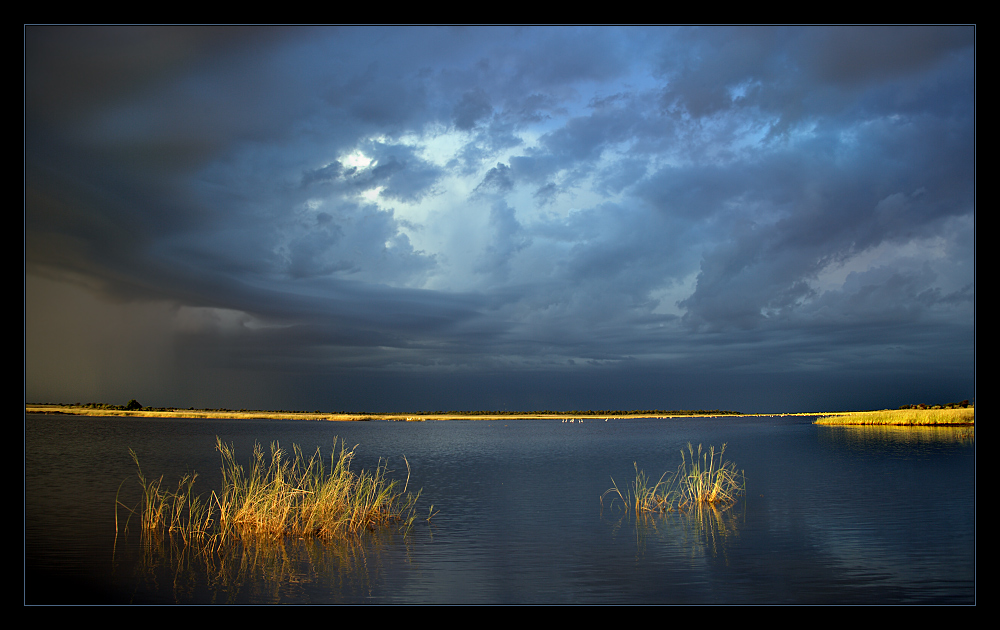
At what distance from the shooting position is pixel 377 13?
8555 millimetres

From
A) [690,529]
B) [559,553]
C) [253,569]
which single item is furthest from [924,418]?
[253,569]

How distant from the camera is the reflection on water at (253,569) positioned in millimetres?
10188

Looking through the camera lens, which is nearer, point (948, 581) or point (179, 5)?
point (179, 5)

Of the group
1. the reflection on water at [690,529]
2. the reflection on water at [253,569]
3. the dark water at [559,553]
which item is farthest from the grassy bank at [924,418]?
the reflection on water at [253,569]

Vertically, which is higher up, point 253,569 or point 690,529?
point 253,569

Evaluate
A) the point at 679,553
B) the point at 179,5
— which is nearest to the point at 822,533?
the point at 679,553

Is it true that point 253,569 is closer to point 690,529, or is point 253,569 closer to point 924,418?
point 690,529

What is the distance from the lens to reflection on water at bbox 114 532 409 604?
401 inches

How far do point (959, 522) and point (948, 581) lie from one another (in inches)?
259

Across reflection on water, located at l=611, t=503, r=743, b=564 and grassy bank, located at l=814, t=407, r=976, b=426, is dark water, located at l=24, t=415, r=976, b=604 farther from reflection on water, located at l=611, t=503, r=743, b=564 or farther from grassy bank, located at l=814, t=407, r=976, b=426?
grassy bank, located at l=814, t=407, r=976, b=426

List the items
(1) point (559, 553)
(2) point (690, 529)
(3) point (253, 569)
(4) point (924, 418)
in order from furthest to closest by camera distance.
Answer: (4) point (924, 418) → (2) point (690, 529) → (1) point (559, 553) → (3) point (253, 569)

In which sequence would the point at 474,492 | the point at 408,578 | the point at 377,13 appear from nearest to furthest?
1. the point at 377,13
2. the point at 408,578
3. the point at 474,492

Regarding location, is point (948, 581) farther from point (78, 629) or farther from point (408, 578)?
point (78, 629)

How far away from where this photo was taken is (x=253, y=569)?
11.4 m
